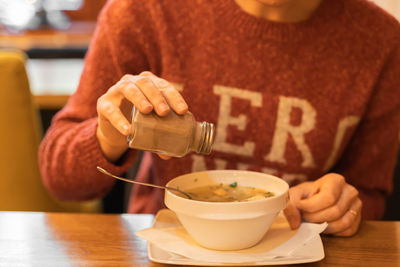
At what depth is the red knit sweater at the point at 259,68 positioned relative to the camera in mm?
1276

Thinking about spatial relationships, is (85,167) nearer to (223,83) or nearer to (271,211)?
(223,83)

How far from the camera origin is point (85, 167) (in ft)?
3.77

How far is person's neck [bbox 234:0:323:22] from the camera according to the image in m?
1.26

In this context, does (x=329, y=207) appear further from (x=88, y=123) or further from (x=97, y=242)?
(x=88, y=123)

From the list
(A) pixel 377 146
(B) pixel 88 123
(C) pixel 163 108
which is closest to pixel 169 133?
(C) pixel 163 108

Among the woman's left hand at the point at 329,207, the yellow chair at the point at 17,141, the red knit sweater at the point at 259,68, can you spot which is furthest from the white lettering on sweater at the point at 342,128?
the yellow chair at the point at 17,141

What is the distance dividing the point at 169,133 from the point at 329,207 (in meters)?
0.35

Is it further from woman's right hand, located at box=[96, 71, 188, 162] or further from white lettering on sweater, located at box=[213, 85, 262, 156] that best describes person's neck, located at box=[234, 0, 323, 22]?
woman's right hand, located at box=[96, 71, 188, 162]

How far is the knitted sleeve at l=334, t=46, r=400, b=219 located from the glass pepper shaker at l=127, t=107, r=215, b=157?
25.1 inches

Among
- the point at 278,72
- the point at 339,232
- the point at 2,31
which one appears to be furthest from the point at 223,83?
the point at 2,31

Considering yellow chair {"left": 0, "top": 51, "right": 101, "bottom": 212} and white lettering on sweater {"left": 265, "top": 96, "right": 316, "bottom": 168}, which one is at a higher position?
white lettering on sweater {"left": 265, "top": 96, "right": 316, "bottom": 168}

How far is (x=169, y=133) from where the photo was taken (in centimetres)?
78

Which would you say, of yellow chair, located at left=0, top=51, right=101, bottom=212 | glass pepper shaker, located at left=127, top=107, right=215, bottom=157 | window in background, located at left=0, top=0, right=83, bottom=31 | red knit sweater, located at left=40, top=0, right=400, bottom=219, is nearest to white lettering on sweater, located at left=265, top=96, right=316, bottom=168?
red knit sweater, located at left=40, top=0, right=400, bottom=219

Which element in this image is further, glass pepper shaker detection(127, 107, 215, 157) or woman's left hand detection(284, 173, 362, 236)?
woman's left hand detection(284, 173, 362, 236)
